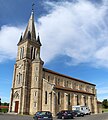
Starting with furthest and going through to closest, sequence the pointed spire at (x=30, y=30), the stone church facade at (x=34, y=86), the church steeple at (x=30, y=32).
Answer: the pointed spire at (x=30, y=30) → the church steeple at (x=30, y=32) → the stone church facade at (x=34, y=86)

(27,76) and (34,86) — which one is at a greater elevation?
(27,76)

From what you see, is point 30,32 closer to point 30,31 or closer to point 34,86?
point 30,31

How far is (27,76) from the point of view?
1565 inches

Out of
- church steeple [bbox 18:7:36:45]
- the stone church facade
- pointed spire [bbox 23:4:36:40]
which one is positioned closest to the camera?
the stone church facade

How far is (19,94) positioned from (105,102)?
61727 mm

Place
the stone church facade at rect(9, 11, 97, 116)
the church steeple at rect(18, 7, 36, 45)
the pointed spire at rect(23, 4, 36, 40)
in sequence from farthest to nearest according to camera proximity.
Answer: the pointed spire at rect(23, 4, 36, 40) → the church steeple at rect(18, 7, 36, 45) → the stone church facade at rect(9, 11, 97, 116)

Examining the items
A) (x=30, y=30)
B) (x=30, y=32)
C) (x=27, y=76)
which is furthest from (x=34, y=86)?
(x=30, y=30)

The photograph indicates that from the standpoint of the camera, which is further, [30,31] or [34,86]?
[30,31]

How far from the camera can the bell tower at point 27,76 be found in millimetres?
37375

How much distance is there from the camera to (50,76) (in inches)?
1779

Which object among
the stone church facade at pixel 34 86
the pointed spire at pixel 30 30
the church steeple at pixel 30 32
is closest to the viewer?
the stone church facade at pixel 34 86

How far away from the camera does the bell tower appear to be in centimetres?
3738

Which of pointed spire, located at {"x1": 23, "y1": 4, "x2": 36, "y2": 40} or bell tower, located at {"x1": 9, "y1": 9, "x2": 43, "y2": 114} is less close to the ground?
pointed spire, located at {"x1": 23, "y1": 4, "x2": 36, "y2": 40}

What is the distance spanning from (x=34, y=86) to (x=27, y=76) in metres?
3.12
